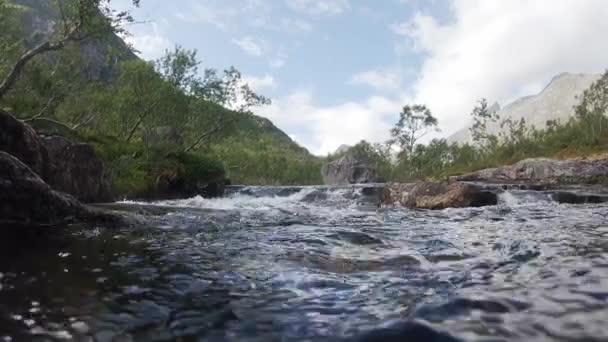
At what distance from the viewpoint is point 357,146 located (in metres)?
93.5

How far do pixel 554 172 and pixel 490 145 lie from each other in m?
42.2

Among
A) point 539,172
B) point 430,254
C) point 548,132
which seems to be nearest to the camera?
point 430,254

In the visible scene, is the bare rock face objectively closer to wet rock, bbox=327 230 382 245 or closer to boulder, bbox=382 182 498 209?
wet rock, bbox=327 230 382 245

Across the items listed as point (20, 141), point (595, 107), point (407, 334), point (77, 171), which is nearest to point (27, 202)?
point (20, 141)

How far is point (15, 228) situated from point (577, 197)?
2008cm

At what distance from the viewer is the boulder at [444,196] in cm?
1644

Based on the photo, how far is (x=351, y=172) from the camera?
78688mm

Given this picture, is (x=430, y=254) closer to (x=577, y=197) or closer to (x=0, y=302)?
(x=0, y=302)

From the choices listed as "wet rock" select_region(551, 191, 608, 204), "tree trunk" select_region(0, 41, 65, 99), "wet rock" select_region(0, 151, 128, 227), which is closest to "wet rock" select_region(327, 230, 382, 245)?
"wet rock" select_region(0, 151, 128, 227)

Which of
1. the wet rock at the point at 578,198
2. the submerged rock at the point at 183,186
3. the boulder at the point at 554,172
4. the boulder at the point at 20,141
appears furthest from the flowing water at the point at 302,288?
the boulder at the point at 554,172

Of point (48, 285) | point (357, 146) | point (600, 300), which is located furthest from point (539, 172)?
point (357, 146)

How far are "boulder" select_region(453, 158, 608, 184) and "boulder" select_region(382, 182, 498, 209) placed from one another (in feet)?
72.8

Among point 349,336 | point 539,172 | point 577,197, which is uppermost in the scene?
point 539,172

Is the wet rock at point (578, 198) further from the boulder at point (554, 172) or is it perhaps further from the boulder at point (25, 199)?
the boulder at point (25, 199)
